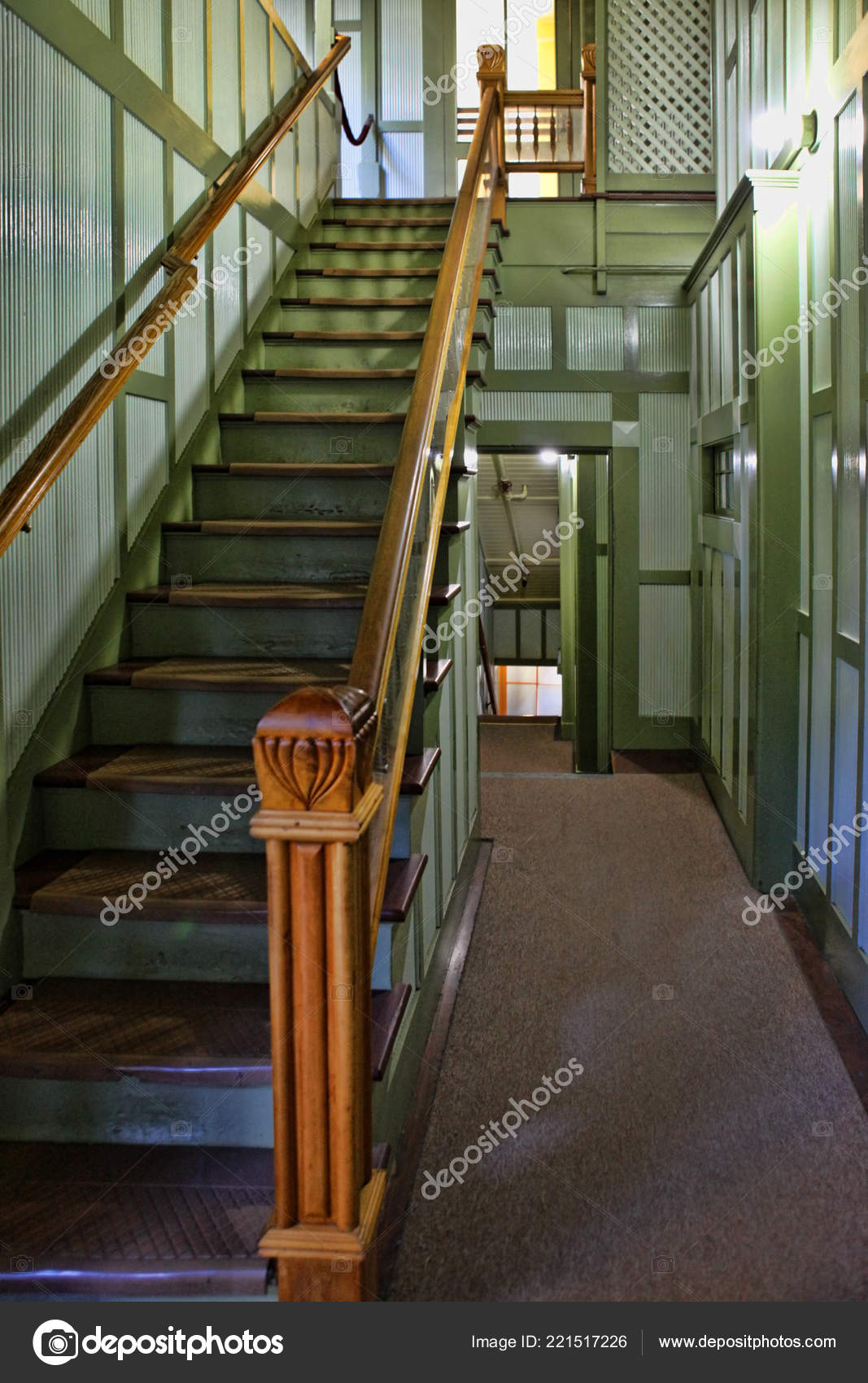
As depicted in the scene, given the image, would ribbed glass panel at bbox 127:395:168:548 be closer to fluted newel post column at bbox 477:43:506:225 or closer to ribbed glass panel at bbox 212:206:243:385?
ribbed glass panel at bbox 212:206:243:385

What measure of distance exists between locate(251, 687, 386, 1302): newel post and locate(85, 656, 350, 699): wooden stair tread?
122 cm

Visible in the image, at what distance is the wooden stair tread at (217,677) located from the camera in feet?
10.6

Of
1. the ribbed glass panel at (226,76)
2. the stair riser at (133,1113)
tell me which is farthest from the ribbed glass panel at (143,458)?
the stair riser at (133,1113)

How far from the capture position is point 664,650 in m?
6.69

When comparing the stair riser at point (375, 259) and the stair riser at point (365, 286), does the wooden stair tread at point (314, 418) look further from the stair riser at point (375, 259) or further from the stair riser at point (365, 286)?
the stair riser at point (375, 259)

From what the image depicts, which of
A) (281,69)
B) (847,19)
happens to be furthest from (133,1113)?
(281,69)

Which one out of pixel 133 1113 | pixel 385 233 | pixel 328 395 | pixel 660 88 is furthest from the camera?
pixel 660 88

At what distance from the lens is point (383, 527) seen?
271 centimetres

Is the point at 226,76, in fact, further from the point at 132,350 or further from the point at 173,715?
the point at 173,715

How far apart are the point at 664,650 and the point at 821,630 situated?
2829 mm

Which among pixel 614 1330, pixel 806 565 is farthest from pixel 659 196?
pixel 614 1330

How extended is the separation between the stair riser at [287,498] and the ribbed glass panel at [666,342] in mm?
3073

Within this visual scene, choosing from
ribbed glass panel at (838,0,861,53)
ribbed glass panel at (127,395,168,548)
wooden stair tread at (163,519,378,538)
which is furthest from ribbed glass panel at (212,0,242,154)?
ribbed glass panel at (838,0,861,53)

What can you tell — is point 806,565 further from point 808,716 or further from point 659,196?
point 659,196
